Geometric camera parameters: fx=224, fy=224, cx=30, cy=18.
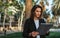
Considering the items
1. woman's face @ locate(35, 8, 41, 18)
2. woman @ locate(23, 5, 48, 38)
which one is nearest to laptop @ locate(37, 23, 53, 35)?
woman @ locate(23, 5, 48, 38)

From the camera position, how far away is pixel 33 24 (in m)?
3.90

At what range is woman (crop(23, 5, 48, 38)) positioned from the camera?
12.5 ft

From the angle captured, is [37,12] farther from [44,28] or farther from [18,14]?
[18,14]

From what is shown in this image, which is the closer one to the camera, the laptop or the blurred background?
the laptop

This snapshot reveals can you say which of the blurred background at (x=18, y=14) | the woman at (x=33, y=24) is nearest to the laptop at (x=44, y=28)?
the woman at (x=33, y=24)

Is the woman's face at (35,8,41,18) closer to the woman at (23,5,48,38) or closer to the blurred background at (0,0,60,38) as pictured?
the woman at (23,5,48,38)

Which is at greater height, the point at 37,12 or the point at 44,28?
the point at 37,12

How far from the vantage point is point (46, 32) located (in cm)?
389

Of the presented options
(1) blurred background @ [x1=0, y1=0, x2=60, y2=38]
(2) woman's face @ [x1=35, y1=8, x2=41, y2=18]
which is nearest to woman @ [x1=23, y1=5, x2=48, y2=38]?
(2) woman's face @ [x1=35, y1=8, x2=41, y2=18]

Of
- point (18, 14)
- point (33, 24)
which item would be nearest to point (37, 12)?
point (33, 24)

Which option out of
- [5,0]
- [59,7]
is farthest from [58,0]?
[5,0]

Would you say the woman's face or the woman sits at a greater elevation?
the woman's face

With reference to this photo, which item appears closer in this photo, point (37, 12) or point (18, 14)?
point (37, 12)

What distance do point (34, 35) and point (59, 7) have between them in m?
53.2
